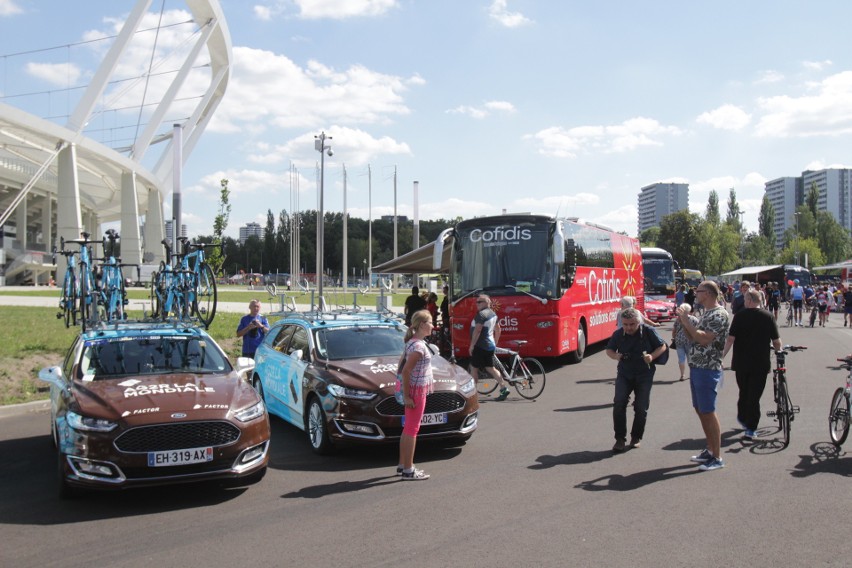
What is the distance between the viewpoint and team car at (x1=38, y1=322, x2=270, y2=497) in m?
6.20

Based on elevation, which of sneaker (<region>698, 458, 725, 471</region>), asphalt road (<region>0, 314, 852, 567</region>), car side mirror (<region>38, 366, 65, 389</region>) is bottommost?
asphalt road (<region>0, 314, 852, 567</region>)

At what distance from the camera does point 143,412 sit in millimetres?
6438

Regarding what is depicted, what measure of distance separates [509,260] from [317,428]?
28.5 ft

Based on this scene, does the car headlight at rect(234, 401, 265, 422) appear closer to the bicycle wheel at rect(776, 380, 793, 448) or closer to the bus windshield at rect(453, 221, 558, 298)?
the bicycle wheel at rect(776, 380, 793, 448)

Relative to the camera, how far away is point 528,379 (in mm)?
12555

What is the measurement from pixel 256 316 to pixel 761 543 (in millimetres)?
8918

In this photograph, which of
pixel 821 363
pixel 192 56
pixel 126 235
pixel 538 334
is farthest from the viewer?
pixel 126 235

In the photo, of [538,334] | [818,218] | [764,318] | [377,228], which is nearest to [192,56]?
[538,334]

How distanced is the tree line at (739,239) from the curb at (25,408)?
279 feet

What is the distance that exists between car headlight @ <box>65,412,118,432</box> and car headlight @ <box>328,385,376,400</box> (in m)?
2.41

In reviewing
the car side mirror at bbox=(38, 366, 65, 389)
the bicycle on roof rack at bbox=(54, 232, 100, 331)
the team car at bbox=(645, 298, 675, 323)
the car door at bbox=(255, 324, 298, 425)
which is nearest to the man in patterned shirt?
the car door at bbox=(255, 324, 298, 425)

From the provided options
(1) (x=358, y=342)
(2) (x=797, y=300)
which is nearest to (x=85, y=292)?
(1) (x=358, y=342)

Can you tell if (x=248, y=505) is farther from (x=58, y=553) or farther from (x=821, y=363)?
(x=821, y=363)

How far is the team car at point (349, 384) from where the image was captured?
7.92 m
